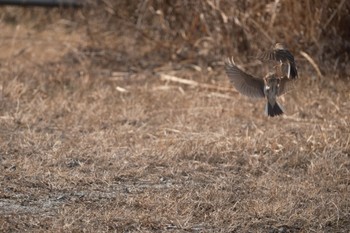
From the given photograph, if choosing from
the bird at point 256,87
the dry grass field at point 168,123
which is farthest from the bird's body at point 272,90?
the dry grass field at point 168,123

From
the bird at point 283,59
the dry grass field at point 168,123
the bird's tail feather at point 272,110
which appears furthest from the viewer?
Answer: the bird's tail feather at point 272,110

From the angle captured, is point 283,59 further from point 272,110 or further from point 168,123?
point 168,123

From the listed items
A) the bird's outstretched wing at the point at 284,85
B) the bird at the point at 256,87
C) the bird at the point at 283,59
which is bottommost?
the bird at the point at 256,87

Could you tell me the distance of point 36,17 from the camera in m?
Answer: 10.0

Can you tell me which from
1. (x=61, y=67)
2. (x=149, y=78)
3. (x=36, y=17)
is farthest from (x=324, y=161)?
(x=36, y=17)

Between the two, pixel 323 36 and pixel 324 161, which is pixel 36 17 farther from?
pixel 324 161

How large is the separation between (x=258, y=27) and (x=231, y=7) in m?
0.34

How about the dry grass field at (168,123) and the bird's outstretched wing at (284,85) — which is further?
the bird's outstretched wing at (284,85)

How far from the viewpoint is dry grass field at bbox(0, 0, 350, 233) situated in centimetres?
456

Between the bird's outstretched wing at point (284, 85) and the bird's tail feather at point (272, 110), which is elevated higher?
the bird's outstretched wing at point (284, 85)

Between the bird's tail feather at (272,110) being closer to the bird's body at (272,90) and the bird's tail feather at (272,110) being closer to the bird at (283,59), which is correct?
the bird's body at (272,90)

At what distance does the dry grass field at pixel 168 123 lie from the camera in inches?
180

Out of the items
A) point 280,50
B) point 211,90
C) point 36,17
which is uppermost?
point 280,50

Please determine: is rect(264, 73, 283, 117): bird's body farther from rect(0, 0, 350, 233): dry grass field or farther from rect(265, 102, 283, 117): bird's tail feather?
rect(0, 0, 350, 233): dry grass field
